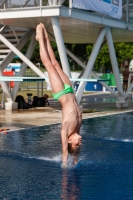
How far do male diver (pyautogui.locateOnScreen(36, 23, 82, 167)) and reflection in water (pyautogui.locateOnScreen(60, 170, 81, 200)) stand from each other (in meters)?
0.30

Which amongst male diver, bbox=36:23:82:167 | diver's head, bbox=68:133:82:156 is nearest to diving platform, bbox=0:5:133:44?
male diver, bbox=36:23:82:167

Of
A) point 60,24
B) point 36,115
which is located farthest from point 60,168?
point 60,24

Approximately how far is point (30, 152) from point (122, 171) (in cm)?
265

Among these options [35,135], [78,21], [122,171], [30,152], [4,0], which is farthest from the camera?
[4,0]

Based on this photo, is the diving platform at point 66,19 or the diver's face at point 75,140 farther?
the diving platform at point 66,19

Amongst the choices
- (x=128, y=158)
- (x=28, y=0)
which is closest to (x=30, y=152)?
(x=128, y=158)

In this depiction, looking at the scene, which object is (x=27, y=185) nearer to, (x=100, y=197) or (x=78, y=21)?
(x=100, y=197)

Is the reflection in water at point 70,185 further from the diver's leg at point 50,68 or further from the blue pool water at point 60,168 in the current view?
the diver's leg at point 50,68

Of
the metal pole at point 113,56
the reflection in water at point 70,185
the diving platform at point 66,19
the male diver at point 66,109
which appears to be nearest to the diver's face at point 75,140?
the male diver at point 66,109

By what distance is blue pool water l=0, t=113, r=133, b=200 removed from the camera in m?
7.81

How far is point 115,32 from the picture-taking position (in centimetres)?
2330

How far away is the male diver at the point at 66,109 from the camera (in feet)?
29.7

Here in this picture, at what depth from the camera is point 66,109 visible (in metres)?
9.46

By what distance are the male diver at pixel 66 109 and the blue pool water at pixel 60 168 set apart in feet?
1.58
